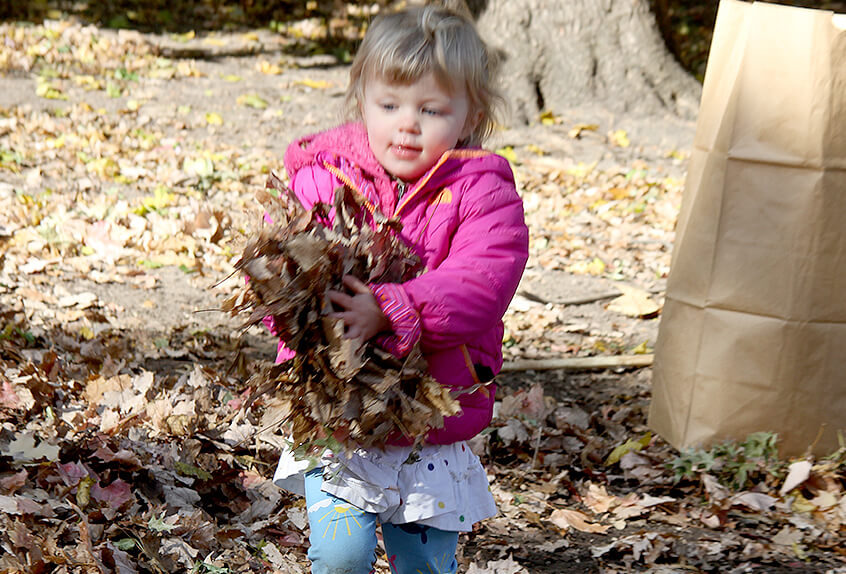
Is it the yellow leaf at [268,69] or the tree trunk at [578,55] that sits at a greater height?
the tree trunk at [578,55]

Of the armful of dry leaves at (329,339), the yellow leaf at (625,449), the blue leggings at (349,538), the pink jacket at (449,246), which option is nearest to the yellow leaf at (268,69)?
the yellow leaf at (625,449)

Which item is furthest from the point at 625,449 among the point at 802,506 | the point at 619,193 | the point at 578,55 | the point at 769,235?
the point at 578,55

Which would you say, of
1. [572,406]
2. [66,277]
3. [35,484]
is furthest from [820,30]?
[66,277]

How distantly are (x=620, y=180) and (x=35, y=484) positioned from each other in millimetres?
4830

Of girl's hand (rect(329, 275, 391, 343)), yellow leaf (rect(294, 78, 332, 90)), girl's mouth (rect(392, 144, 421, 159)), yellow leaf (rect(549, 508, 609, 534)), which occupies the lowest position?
yellow leaf (rect(549, 508, 609, 534))

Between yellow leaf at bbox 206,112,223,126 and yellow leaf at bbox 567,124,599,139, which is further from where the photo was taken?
yellow leaf at bbox 206,112,223,126

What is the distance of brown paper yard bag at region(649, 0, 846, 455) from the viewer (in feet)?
10.7

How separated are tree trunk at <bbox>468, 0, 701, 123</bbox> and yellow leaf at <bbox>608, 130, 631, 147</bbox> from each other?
394 mm

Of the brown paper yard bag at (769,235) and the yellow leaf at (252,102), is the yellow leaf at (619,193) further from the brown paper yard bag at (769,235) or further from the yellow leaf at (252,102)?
the yellow leaf at (252,102)

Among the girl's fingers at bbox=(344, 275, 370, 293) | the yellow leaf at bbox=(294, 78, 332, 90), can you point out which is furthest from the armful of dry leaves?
the yellow leaf at bbox=(294, 78, 332, 90)

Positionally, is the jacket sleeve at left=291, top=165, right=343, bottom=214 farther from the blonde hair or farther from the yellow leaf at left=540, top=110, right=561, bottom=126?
the yellow leaf at left=540, top=110, right=561, bottom=126

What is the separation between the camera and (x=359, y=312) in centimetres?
196

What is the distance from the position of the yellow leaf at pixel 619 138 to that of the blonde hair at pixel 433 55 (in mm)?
5309

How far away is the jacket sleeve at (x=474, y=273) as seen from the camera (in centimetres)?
199
